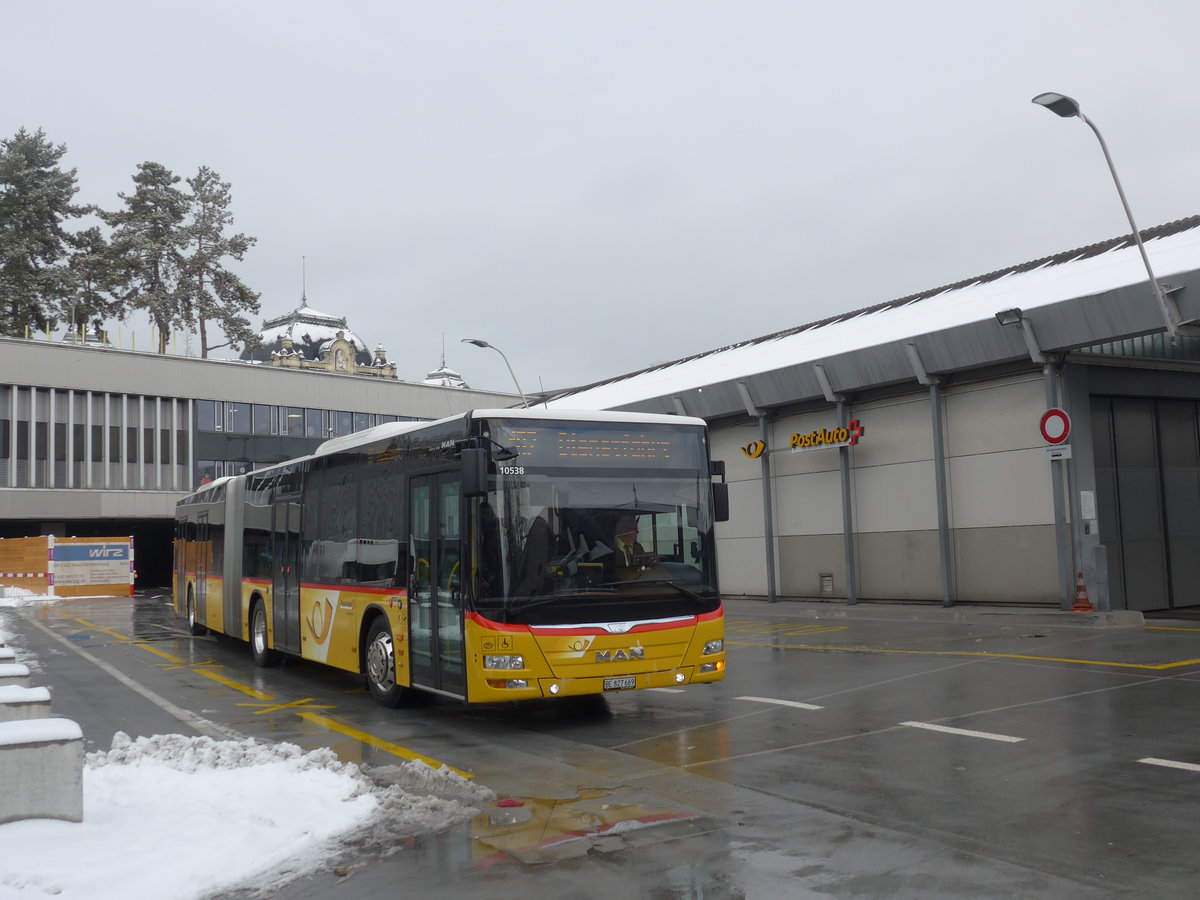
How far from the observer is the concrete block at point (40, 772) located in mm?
6016

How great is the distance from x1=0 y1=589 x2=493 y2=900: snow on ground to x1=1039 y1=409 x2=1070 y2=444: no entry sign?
14367 millimetres

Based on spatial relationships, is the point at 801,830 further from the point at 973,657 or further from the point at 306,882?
the point at 973,657

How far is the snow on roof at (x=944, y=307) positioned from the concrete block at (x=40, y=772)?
1718 centimetres

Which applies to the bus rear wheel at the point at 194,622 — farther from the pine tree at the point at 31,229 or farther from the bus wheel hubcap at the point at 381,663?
the pine tree at the point at 31,229

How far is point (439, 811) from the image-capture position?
Result: 7148 millimetres

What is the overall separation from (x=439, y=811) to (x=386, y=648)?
5.10 m

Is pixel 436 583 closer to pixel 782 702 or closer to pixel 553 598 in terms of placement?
pixel 553 598

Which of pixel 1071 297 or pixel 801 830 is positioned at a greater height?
pixel 1071 297

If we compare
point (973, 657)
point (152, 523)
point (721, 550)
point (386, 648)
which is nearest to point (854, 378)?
point (721, 550)

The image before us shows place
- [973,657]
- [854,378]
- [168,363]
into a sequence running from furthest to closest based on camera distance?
[168,363], [854,378], [973,657]

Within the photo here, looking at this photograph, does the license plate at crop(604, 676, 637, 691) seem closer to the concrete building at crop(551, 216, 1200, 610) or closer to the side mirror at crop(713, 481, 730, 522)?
the side mirror at crop(713, 481, 730, 522)

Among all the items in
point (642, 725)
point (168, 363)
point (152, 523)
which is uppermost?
point (168, 363)

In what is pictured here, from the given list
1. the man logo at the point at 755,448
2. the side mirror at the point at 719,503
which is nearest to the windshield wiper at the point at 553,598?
the side mirror at the point at 719,503

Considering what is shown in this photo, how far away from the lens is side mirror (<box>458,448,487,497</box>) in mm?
9719
